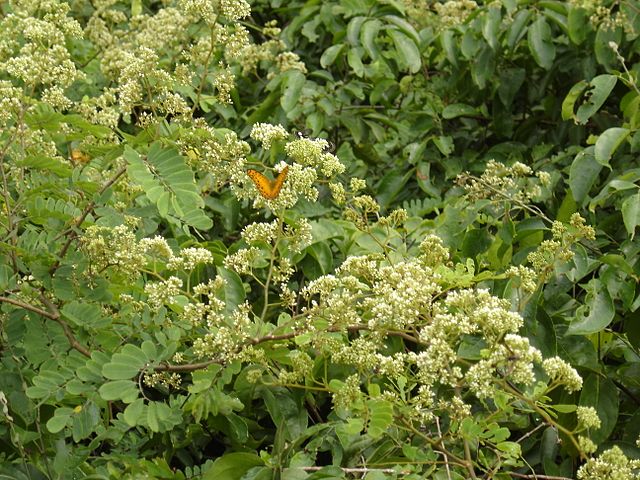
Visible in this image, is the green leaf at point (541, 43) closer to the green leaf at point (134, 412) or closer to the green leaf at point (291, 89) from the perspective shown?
the green leaf at point (291, 89)

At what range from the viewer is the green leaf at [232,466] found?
2.02m

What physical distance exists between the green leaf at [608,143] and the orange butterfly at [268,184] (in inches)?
42.0

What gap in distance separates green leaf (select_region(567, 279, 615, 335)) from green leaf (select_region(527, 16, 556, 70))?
148cm

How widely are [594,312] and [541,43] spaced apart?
5.35 feet

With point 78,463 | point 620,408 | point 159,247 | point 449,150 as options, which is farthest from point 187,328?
point 449,150

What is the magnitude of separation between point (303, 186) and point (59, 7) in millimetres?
944

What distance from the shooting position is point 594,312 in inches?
91.7

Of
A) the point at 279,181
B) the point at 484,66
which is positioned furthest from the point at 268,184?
the point at 484,66

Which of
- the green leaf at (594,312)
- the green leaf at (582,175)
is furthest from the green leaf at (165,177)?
the green leaf at (582,175)

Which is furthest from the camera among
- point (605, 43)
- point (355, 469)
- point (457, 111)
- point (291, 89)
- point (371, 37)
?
point (457, 111)

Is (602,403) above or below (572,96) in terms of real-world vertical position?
below

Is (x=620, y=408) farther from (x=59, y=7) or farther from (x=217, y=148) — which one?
(x=59, y=7)

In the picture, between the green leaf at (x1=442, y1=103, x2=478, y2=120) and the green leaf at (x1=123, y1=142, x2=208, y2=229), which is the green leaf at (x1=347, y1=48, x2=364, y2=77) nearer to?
the green leaf at (x1=442, y1=103, x2=478, y2=120)

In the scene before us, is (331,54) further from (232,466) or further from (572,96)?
(232,466)
